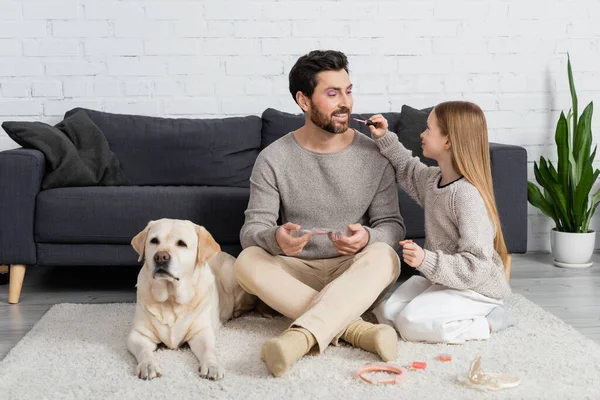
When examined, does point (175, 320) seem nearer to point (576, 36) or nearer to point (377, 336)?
point (377, 336)

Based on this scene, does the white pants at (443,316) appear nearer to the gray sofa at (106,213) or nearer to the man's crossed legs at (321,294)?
the man's crossed legs at (321,294)

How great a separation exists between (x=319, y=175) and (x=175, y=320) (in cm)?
72

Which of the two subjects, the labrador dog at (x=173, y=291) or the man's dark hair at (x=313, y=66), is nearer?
the labrador dog at (x=173, y=291)

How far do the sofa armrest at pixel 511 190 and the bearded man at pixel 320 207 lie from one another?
0.73 meters

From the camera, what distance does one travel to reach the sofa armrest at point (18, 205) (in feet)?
10.2

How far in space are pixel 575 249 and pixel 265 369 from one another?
84.2 inches

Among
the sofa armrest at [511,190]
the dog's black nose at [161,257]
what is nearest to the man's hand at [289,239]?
the dog's black nose at [161,257]

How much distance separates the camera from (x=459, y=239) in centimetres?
251

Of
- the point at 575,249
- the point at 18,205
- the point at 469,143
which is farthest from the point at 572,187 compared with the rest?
the point at 18,205

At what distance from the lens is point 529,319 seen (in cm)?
275

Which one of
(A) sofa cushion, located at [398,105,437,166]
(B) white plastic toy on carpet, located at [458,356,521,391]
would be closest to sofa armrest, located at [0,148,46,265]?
(A) sofa cushion, located at [398,105,437,166]

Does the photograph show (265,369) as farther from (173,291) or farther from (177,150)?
(177,150)

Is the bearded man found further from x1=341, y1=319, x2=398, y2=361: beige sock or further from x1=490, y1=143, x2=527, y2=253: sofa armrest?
x1=490, y1=143, x2=527, y2=253: sofa armrest

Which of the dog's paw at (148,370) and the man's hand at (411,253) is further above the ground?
the man's hand at (411,253)
